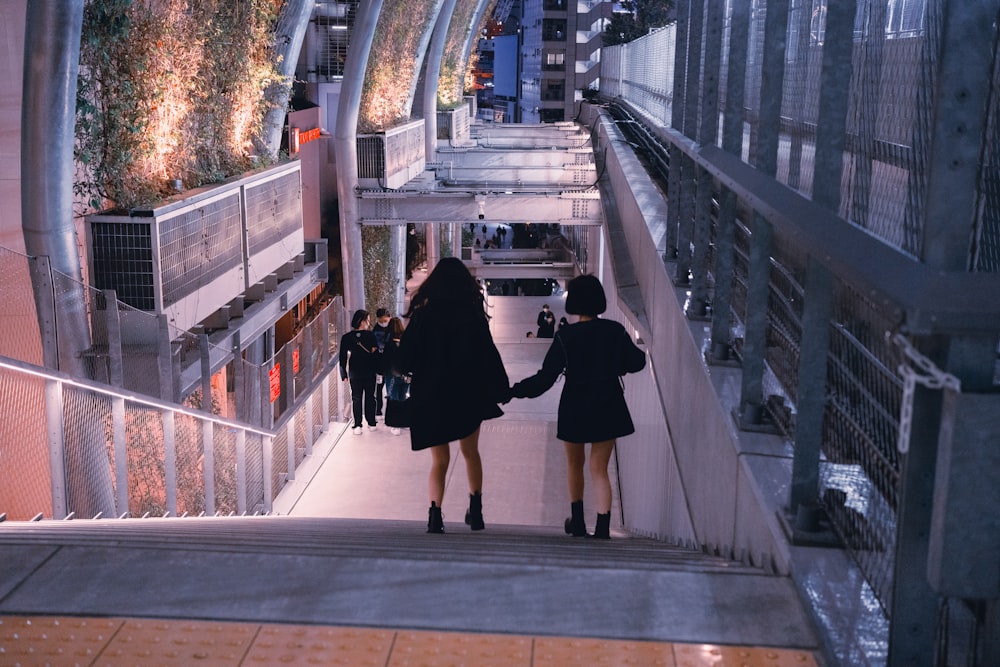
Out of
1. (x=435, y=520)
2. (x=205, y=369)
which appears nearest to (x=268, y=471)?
(x=205, y=369)

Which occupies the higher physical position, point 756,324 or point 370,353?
point 756,324

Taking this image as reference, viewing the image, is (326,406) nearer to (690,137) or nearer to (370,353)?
(370,353)

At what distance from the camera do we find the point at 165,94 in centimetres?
1034

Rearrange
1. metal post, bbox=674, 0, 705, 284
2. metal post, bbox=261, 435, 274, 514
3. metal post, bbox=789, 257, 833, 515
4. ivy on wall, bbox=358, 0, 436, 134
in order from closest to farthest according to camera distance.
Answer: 1. metal post, bbox=789, 257, 833, 515
2. metal post, bbox=674, 0, 705, 284
3. metal post, bbox=261, 435, 274, 514
4. ivy on wall, bbox=358, 0, 436, 134

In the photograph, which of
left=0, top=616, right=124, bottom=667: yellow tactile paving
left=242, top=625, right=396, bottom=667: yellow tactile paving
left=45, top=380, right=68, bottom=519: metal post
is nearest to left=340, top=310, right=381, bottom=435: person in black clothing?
left=45, top=380, right=68, bottom=519: metal post

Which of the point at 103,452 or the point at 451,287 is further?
the point at 103,452

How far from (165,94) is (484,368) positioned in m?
6.63

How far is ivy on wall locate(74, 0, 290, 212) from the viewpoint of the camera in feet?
30.0

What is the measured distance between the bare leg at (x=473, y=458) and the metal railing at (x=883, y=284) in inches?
50.3

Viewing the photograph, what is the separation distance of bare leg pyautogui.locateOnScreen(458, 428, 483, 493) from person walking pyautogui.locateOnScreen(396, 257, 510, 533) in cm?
8

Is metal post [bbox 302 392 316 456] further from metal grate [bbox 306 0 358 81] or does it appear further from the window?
metal grate [bbox 306 0 358 81]

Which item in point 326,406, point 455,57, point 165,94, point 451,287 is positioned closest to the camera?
point 451,287

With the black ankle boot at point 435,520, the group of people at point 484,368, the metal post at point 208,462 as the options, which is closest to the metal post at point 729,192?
the group of people at point 484,368

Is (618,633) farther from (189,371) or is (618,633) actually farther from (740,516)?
(189,371)
